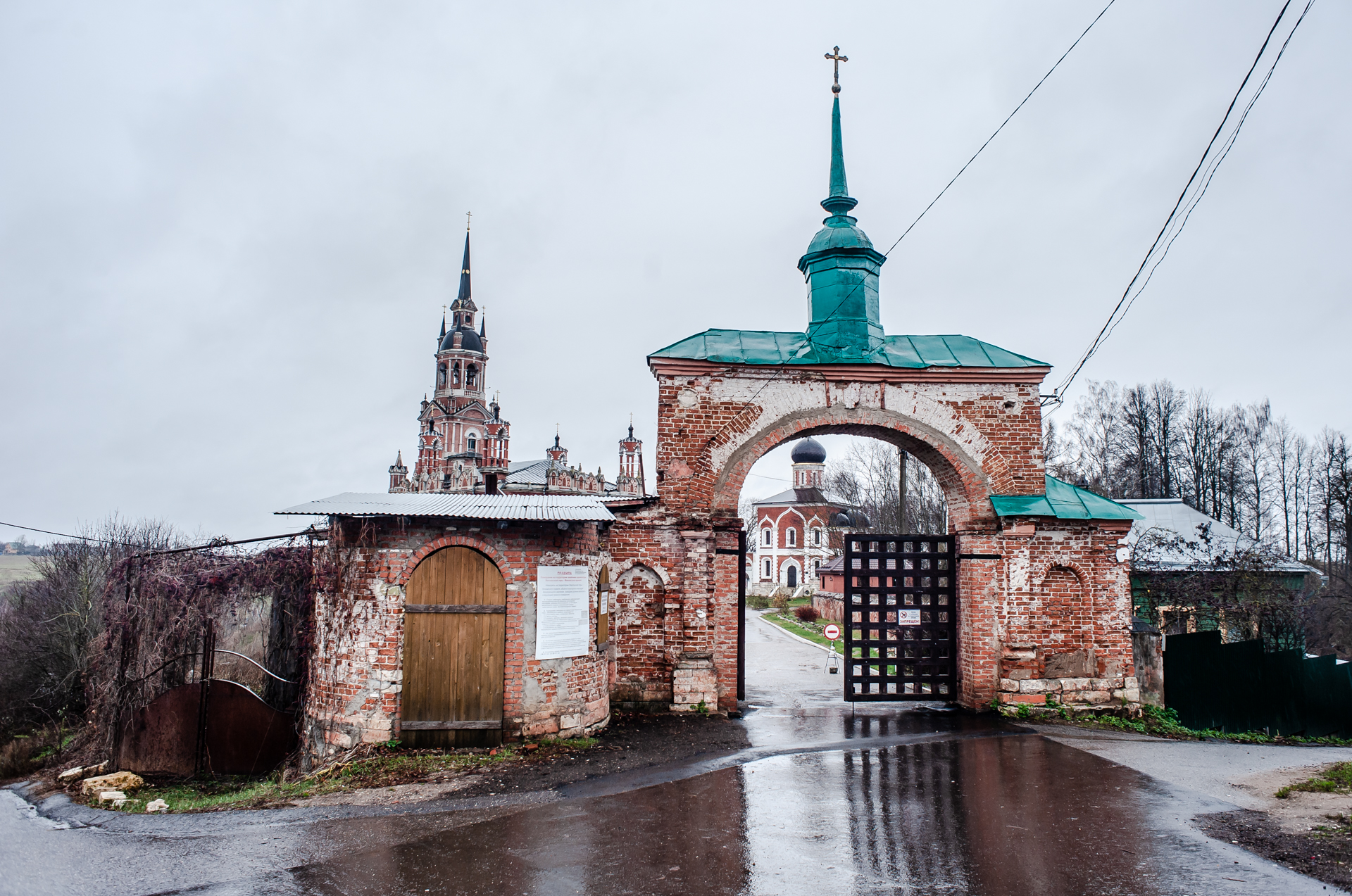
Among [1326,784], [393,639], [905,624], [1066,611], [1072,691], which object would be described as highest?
[1066,611]

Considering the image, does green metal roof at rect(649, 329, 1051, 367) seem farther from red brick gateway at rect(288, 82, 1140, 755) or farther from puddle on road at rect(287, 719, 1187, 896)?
puddle on road at rect(287, 719, 1187, 896)

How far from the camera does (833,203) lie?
41.8ft

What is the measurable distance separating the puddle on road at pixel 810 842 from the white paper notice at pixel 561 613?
219 centimetres

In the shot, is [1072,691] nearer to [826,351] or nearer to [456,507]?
[826,351]

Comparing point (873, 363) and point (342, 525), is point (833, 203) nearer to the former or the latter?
point (873, 363)

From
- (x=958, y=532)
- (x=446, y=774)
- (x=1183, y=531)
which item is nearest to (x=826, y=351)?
(x=958, y=532)

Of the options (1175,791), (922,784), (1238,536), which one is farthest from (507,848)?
(1238,536)

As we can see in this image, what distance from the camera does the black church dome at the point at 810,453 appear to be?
5903 cm

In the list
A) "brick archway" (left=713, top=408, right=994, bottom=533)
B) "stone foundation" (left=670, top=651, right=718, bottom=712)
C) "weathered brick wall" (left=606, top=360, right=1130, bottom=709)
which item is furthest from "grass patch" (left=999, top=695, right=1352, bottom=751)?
"stone foundation" (left=670, top=651, right=718, bottom=712)

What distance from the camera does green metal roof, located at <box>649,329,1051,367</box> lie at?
36.2 ft

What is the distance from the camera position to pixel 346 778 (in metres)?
7.51

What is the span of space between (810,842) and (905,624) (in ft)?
20.7

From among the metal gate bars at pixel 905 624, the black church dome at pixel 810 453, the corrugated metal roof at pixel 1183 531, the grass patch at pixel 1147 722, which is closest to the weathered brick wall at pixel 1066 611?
the grass patch at pixel 1147 722

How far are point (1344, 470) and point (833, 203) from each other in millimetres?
24781
